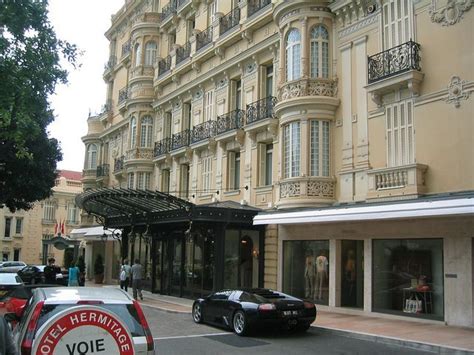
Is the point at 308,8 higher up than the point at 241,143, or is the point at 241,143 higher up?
the point at 308,8

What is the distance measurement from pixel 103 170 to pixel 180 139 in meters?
12.8

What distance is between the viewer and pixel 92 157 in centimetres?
4362

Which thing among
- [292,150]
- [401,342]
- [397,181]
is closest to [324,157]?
[292,150]

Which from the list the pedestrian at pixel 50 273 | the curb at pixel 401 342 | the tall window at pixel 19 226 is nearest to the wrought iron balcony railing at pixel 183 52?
the pedestrian at pixel 50 273

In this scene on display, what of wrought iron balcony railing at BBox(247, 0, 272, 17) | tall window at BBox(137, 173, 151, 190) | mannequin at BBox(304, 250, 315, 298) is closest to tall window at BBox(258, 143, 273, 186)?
mannequin at BBox(304, 250, 315, 298)

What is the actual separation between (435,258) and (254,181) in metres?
9.52

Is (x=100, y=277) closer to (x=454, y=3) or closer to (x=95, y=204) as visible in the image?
(x=95, y=204)

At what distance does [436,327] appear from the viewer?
573 inches

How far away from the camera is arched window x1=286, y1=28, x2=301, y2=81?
20.4m

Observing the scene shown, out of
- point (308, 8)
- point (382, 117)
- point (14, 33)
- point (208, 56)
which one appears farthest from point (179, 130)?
point (14, 33)

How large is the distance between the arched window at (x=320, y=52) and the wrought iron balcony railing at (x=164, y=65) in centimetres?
1370

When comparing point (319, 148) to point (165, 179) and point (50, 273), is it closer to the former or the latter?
point (50, 273)

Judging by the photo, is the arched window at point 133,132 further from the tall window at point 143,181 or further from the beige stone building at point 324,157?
the beige stone building at point 324,157

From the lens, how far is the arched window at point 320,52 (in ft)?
65.9
